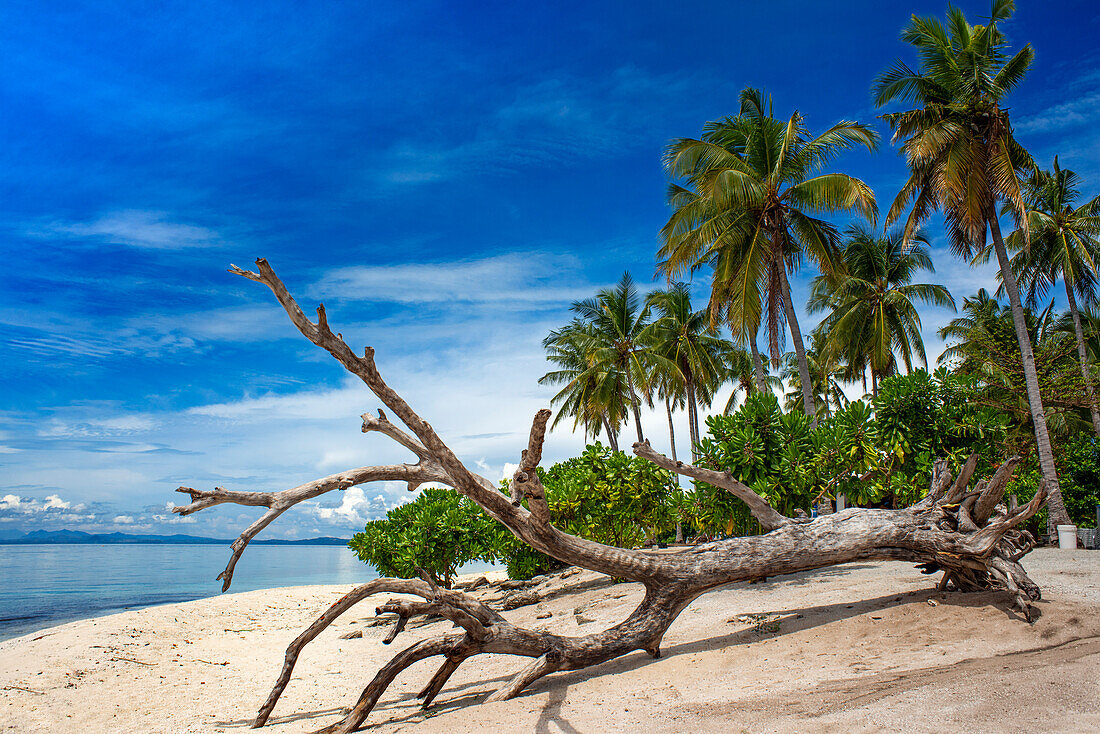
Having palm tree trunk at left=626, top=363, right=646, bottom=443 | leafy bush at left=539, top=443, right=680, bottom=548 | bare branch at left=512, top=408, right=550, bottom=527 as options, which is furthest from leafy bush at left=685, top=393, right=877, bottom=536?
palm tree trunk at left=626, top=363, right=646, bottom=443

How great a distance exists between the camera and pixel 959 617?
20.2 ft

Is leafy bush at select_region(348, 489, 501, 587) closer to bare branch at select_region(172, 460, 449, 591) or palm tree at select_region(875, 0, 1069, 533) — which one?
bare branch at select_region(172, 460, 449, 591)

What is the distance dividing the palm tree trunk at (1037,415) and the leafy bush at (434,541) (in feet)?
49.3

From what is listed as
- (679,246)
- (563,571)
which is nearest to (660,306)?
(679,246)

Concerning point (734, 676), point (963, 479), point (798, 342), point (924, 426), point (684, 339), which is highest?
point (684, 339)

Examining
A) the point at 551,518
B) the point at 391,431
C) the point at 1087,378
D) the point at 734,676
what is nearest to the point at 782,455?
the point at 734,676

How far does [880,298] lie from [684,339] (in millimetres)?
9467

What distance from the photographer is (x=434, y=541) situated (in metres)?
16.1

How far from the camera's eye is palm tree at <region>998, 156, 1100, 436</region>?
80.1 feet

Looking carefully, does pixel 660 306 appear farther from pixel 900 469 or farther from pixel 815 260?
pixel 900 469

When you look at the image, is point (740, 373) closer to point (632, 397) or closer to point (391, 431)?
point (632, 397)

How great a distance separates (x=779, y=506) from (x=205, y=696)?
31.2 feet

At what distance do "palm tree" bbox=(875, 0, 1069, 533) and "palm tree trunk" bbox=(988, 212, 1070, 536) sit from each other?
0.03 m

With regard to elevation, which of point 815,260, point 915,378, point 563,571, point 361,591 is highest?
point 815,260
